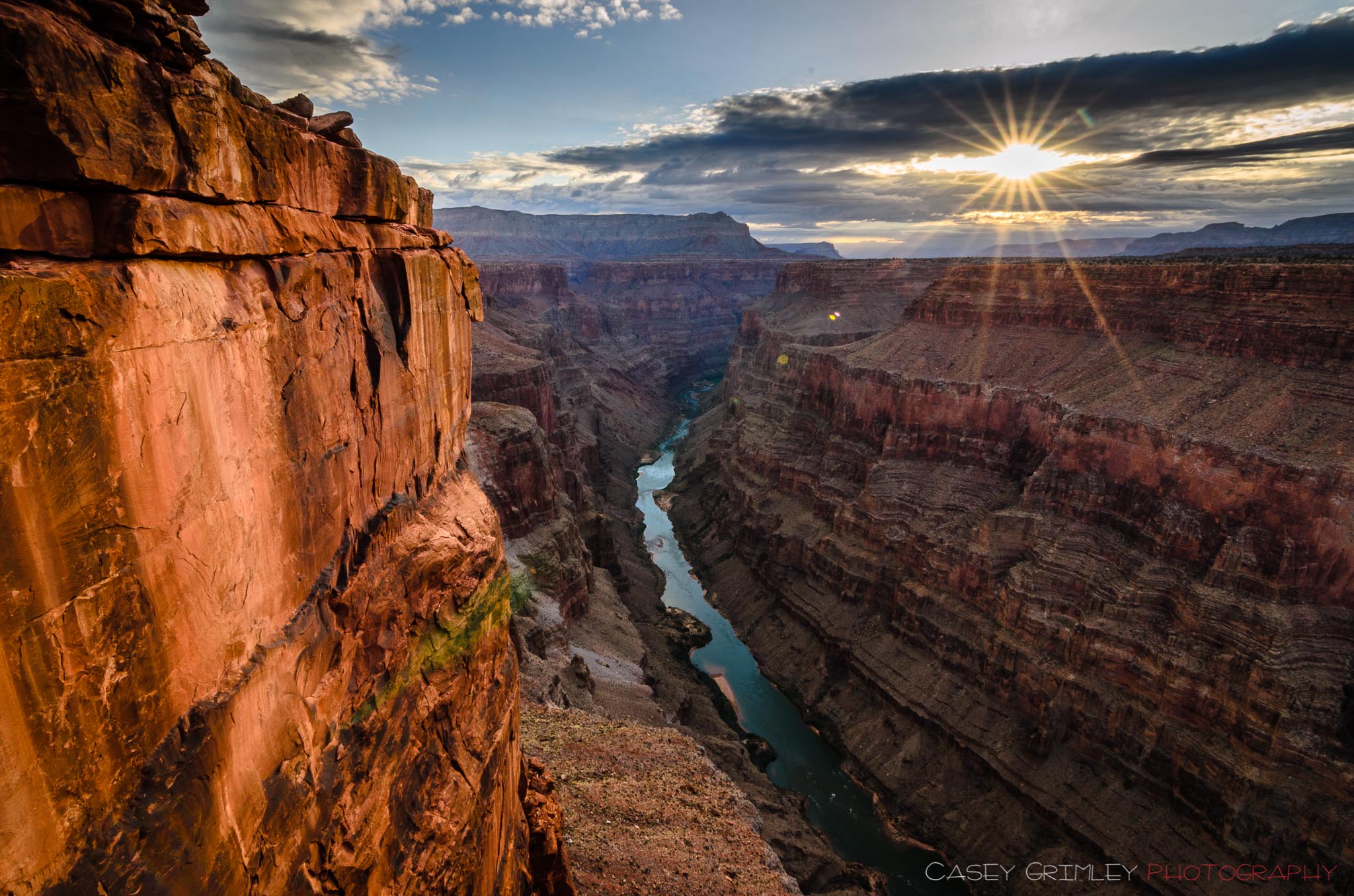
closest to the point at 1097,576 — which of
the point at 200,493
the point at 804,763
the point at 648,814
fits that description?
the point at 804,763

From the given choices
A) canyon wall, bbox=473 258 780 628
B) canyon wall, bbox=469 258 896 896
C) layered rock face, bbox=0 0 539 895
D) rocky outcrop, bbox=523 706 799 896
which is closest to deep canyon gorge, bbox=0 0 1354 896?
layered rock face, bbox=0 0 539 895

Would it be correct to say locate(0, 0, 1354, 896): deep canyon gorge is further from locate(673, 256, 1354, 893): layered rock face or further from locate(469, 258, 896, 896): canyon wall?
locate(469, 258, 896, 896): canyon wall

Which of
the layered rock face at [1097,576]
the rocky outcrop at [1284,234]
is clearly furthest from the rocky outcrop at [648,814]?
the rocky outcrop at [1284,234]

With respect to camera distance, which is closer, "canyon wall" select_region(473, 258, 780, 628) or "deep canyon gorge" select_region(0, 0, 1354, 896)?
"deep canyon gorge" select_region(0, 0, 1354, 896)

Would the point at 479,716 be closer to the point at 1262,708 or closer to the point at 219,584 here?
the point at 219,584

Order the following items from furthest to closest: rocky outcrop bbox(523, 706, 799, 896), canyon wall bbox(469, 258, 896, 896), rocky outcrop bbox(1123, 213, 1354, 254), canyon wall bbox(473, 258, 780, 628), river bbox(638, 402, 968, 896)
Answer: rocky outcrop bbox(1123, 213, 1354, 254), canyon wall bbox(473, 258, 780, 628), river bbox(638, 402, 968, 896), canyon wall bbox(469, 258, 896, 896), rocky outcrop bbox(523, 706, 799, 896)

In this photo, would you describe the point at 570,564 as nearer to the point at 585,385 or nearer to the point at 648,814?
the point at 648,814

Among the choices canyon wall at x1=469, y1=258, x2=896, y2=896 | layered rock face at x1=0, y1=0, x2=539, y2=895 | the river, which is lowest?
the river
